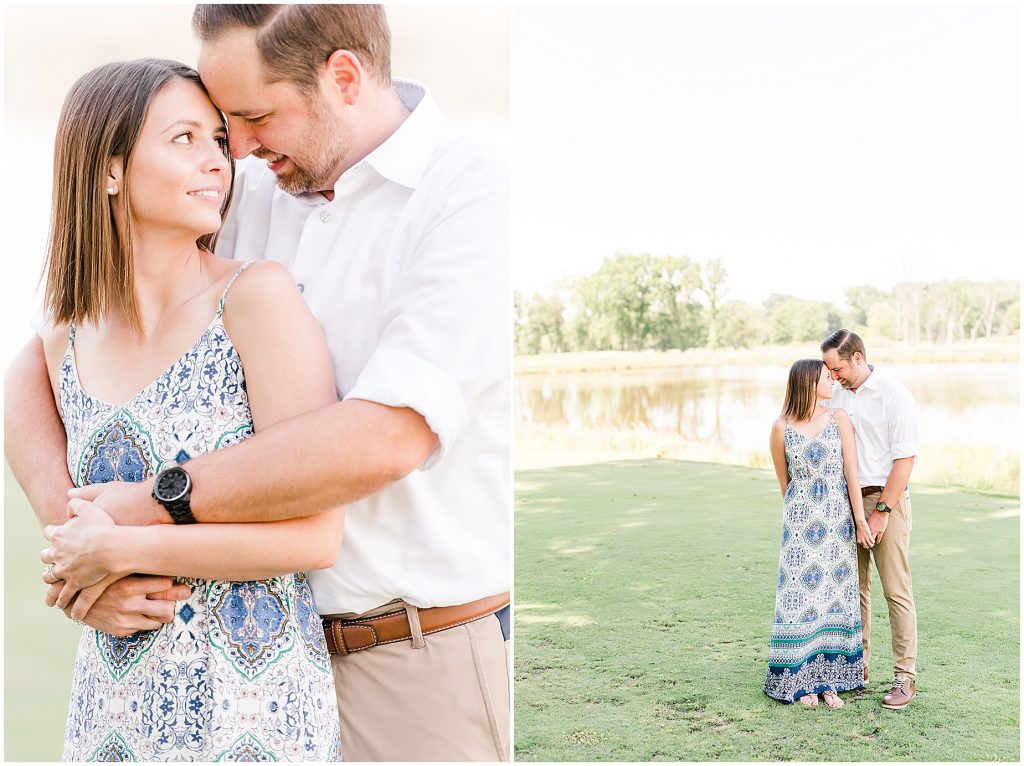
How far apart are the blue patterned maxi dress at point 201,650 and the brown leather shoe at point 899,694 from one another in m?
3.57

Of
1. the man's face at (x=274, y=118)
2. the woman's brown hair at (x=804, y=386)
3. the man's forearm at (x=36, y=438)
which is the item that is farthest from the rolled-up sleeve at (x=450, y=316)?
the woman's brown hair at (x=804, y=386)

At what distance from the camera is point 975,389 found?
6.46 meters

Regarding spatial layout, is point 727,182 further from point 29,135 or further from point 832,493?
point 29,135

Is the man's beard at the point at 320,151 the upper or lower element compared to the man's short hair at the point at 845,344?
upper

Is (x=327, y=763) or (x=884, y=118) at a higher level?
(x=884, y=118)

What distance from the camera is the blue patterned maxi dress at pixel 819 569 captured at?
3.68 meters

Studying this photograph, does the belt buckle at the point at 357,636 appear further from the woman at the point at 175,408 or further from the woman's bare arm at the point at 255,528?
the woman's bare arm at the point at 255,528

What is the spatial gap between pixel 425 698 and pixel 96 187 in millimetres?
782

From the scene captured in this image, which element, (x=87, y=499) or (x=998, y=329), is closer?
(x=87, y=499)

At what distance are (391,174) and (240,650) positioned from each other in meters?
0.63

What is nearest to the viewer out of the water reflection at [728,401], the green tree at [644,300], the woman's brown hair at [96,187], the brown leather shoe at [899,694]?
the woman's brown hair at [96,187]

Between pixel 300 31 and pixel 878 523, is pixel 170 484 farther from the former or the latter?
pixel 878 523

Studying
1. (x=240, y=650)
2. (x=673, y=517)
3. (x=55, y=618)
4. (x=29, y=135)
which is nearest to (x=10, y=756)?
(x=55, y=618)

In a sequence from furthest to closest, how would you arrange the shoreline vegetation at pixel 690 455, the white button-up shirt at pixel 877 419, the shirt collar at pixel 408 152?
1. the shoreline vegetation at pixel 690 455
2. the white button-up shirt at pixel 877 419
3. the shirt collar at pixel 408 152
